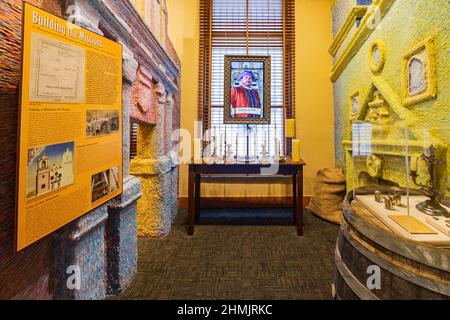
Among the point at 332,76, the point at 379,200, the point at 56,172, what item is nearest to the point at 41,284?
the point at 56,172

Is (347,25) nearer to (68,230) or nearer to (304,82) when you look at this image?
(304,82)

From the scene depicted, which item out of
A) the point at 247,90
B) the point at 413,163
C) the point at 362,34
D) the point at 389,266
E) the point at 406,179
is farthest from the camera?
the point at 247,90

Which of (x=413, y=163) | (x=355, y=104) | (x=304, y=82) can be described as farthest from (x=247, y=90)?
(x=413, y=163)

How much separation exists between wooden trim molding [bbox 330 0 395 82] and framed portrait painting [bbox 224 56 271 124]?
965 millimetres

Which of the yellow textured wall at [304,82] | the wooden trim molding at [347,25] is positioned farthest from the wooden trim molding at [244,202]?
the wooden trim molding at [347,25]

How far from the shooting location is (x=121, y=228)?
1441 millimetres

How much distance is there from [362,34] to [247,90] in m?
1.48

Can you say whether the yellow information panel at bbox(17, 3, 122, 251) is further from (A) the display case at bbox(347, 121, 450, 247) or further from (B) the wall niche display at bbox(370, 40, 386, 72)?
(B) the wall niche display at bbox(370, 40, 386, 72)

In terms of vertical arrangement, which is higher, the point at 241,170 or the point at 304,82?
the point at 304,82

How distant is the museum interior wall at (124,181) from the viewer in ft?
2.55

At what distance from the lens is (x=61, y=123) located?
88cm

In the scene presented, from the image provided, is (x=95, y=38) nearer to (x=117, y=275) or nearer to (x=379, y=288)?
(x=117, y=275)

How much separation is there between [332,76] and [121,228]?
3.40 metres

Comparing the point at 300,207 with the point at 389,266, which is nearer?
the point at 389,266
